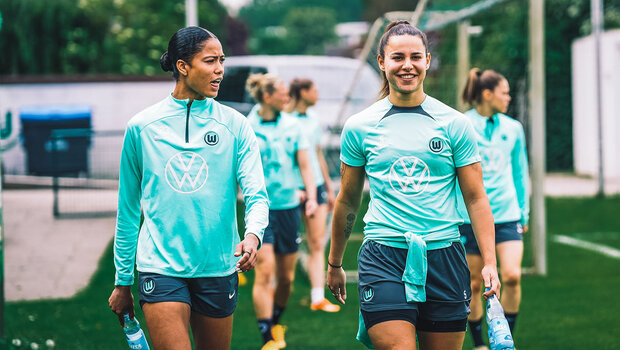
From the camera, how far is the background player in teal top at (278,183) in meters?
7.11

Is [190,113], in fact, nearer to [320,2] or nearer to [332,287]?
[332,287]

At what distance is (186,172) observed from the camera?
399cm

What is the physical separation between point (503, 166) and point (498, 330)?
2971 millimetres

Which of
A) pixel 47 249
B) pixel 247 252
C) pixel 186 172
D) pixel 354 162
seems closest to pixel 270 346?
pixel 354 162

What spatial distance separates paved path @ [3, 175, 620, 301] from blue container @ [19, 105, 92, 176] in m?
0.54

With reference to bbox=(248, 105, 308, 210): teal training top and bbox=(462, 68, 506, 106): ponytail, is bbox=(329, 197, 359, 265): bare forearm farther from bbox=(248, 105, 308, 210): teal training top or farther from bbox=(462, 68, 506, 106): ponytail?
bbox=(248, 105, 308, 210): teal training top

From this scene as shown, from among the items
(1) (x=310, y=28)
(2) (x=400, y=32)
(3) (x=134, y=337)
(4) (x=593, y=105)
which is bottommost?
Result: (3) (x=134, y=337)

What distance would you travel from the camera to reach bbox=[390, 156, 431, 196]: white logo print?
4.01 meters

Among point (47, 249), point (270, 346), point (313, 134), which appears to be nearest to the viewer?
point (270, 346)

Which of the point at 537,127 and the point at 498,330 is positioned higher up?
the point at 537,127

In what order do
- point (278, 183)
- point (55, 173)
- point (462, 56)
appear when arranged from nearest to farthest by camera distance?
point (278, 183) < point (462, 56) < point (55, 173)

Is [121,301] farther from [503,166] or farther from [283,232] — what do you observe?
[503,166]

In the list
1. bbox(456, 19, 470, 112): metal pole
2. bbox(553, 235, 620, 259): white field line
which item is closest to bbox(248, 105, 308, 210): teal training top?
bbox(456, 19, 470, 112): metal pole

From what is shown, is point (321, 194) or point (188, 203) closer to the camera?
point (188, 203)
